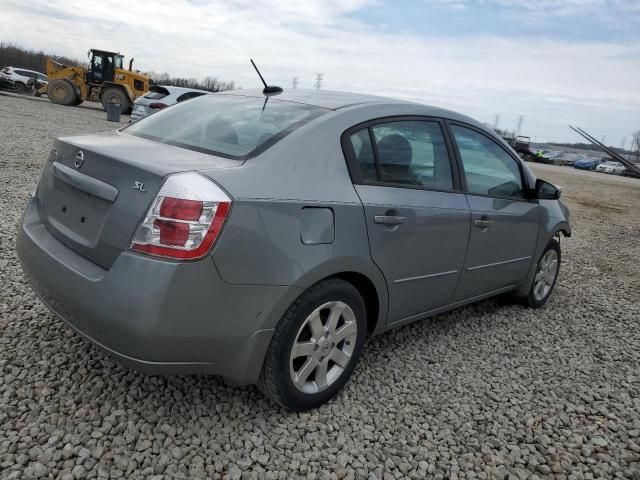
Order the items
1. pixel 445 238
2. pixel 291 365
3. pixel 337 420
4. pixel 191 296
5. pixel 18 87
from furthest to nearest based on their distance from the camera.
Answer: pixel 18 87 < pixel 445 238 < pixel 337 420 < pixel 291 365 < pixel 191 296

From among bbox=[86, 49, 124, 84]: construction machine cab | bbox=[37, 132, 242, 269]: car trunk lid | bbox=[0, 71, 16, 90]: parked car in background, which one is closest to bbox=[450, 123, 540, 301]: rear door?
bbox=[37, 132, 242, 269]: car trunk lid

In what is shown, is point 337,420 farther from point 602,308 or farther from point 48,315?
point 602,308

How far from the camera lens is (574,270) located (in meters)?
6.40

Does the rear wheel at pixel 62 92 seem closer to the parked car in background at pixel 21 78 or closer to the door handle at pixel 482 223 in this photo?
the parked car in background at pixel 21 78

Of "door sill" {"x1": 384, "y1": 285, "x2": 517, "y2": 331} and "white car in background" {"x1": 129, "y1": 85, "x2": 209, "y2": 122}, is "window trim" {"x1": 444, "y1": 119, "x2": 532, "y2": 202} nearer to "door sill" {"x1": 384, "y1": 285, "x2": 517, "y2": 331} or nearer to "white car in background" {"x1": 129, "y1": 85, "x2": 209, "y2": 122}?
"door sill" {"x1": 384, "y1": 285, "x2": 517, "y2": 331}

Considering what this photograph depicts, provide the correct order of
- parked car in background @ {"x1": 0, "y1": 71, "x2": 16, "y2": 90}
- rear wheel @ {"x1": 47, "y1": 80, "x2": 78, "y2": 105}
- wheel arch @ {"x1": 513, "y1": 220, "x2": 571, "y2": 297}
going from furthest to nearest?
parked car in background @ {"x1": 0, "y1": 71, "x2": 16, "y2": 90} → rear wheel @ {"x1": 47, "y1": 80, "x2": 78, "y2": 105} → wheel arch @ {"x1": 513, "y1": 220, "x2": 571, "y2": 297}

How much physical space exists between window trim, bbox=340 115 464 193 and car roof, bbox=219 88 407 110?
165 mm

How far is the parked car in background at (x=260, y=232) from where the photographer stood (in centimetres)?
206

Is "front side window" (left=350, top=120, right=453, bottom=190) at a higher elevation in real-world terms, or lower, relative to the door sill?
higher

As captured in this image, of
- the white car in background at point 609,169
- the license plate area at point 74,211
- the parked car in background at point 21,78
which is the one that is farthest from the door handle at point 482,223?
the white car in background at point 609,169

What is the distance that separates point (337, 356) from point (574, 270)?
4.76 m

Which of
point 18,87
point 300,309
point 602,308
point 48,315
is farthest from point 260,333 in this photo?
point 18,87

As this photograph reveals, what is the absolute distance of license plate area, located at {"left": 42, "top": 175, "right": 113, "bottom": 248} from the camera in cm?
225

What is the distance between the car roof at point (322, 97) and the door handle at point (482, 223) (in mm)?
922
